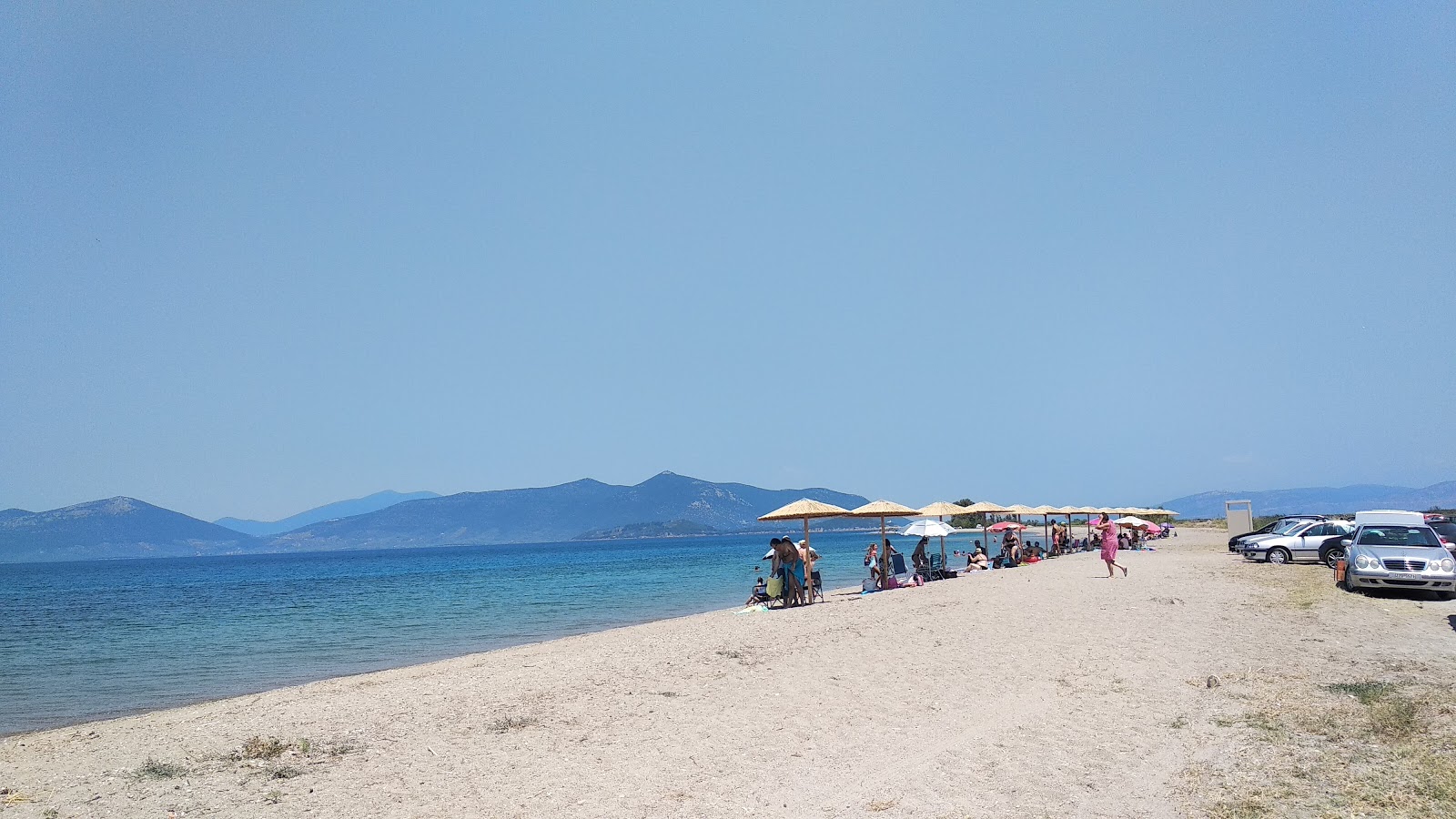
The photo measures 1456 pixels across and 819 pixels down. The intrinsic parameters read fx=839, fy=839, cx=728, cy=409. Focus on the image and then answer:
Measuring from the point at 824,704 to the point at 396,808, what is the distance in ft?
14.4

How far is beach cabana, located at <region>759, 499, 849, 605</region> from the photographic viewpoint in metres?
18.2

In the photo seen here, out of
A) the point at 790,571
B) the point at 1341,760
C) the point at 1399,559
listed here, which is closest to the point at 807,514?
the point at 790,571

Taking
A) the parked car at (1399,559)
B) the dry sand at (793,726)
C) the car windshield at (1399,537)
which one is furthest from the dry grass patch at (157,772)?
the car windshield at (1399,537)

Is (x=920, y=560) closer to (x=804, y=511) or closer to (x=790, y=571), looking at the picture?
(x=790, y=571)

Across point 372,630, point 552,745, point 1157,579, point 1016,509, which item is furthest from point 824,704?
point 1016,509

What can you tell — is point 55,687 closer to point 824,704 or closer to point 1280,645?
point 824,704

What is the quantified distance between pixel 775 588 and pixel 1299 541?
55.0 feet

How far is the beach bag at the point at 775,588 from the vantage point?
19141 mm

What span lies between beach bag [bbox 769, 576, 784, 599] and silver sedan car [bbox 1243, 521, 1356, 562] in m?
16.2

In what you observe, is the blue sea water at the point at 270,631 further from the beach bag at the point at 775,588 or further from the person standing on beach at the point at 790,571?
the beach bag at the point at 775,588

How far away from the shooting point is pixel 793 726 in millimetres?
8031

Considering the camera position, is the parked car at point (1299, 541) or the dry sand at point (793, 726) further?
the parked car at point (1299, 541)

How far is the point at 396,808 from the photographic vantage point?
242 inches

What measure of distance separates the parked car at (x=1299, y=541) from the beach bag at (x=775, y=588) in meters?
16.0
